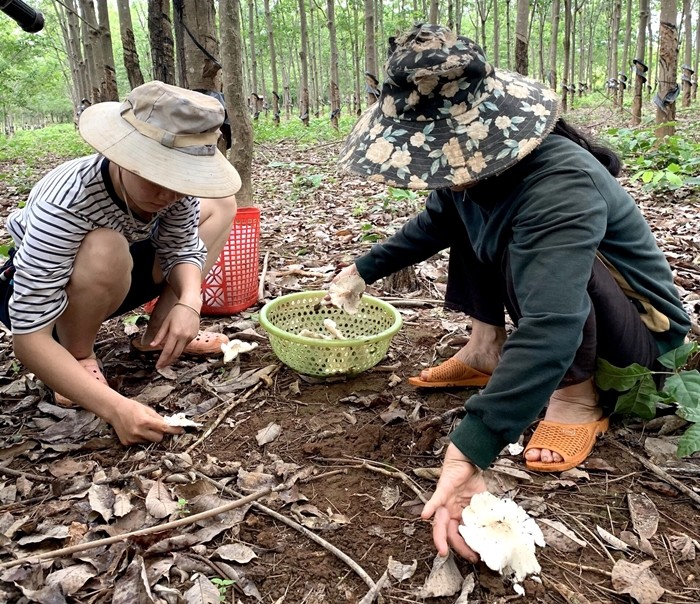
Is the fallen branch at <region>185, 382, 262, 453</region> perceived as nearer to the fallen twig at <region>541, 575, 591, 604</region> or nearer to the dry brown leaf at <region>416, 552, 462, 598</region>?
the dry brown leaf at <region>416, 552, 462, 598</region>

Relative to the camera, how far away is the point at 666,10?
244 inches

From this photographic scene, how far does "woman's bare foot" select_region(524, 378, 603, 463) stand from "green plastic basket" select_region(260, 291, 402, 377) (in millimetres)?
600

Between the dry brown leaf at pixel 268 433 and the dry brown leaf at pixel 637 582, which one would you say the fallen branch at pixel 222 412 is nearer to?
the dry brown leaf at pixel 268 433

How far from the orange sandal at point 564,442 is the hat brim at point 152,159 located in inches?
45.4

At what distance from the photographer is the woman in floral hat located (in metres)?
1.24

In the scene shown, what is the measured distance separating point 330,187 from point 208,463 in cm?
475

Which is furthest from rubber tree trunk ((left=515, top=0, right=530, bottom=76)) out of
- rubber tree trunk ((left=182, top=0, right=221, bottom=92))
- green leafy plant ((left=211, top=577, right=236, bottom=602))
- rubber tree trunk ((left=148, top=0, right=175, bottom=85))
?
green leafy plant ((left=211, top=577, right=236, bottom=602))

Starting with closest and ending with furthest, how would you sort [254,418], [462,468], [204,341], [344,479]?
[462,468], [344,479], [254,418], [204,341]

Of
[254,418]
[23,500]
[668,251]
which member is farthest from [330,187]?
[23,500]

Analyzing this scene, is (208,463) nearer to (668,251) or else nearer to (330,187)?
(668,251)

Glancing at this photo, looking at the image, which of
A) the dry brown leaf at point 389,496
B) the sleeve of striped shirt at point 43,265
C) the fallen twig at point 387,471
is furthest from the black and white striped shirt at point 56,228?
the dry brown leaf at point 389,496

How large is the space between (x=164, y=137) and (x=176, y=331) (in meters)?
0.74

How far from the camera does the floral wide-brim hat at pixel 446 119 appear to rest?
4.33ft

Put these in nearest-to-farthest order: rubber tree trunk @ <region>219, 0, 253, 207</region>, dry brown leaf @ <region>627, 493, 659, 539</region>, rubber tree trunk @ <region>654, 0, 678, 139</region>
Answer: dry brown leaf @ <region>627, 493, 659, 539</region> < rubber tree trunk @ <region>219, 0, 253, 207</region> < rubber tree trunk @ <region>654, 0, 678, 139</region>
